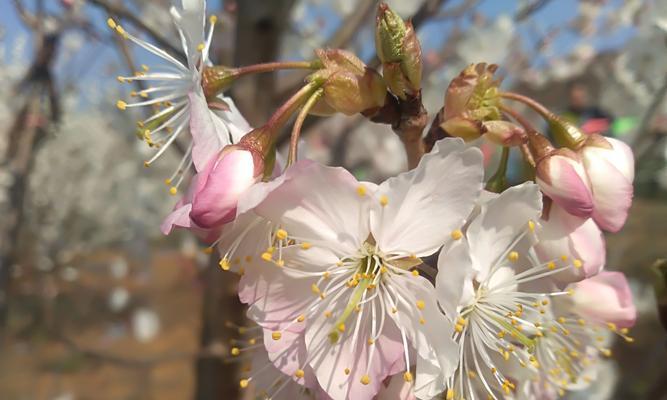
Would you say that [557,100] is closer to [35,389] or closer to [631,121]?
[631,121]

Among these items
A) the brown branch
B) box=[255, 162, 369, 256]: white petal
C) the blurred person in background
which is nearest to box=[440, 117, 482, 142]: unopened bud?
box=[255, 162, 369, 256]: white petal

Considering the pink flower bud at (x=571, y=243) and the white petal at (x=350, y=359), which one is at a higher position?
the pink flower bud at (x=571, y=243)

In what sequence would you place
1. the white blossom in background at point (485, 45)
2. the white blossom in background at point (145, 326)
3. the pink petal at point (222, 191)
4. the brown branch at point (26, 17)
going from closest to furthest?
the pink petal at point (222, 191) → the brown branch at point (26, 17) → the white blossom in background at point (485, 45) → the white blossom in background at point (145, 326)

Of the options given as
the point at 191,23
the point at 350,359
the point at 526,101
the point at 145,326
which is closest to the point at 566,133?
the point at 526,101

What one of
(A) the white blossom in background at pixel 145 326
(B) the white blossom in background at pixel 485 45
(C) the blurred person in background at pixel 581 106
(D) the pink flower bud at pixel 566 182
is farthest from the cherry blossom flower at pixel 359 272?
(A) the white blossom in background at pixel 145 326

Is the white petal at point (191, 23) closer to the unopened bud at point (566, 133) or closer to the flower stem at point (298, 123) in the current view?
the flower stem at point (298, 123)

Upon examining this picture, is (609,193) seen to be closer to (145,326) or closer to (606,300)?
(606,300)
